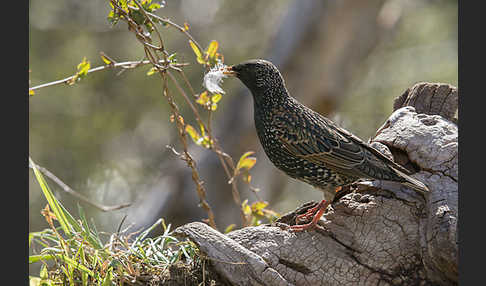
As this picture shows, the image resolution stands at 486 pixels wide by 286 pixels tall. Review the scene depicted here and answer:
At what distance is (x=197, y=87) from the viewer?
38.0 ft

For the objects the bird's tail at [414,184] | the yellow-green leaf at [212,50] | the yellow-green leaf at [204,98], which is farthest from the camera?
the yellow-green leaf at [204,98]

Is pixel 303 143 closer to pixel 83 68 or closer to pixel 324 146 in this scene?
pixel 324 146

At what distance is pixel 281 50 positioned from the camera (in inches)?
328

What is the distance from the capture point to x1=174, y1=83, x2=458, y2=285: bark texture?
304 cm

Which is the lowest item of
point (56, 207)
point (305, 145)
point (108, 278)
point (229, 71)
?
point (108, 278)

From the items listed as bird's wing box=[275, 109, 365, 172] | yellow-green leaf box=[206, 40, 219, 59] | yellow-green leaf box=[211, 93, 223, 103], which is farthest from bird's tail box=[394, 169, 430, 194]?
yellow-green leaf box=[206, 40, 219, 59]

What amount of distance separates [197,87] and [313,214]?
8.19m

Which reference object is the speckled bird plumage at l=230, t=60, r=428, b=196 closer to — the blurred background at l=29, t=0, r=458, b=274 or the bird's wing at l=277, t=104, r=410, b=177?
the bird's wing at l=277, t=104, r=410, b=177

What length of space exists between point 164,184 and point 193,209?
65 centimetres

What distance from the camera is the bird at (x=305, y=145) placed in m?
3.59

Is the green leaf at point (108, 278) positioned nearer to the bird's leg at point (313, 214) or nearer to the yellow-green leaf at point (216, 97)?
the bird's leg at point (313, 214)

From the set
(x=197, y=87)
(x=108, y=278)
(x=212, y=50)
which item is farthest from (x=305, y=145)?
(x=197, y=87)

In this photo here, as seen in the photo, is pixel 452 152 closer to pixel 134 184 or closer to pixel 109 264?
pixel 109 264

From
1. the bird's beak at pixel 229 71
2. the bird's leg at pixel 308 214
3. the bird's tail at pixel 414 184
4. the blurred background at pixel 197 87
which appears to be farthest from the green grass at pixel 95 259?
the blurred background at pixel 197 87
